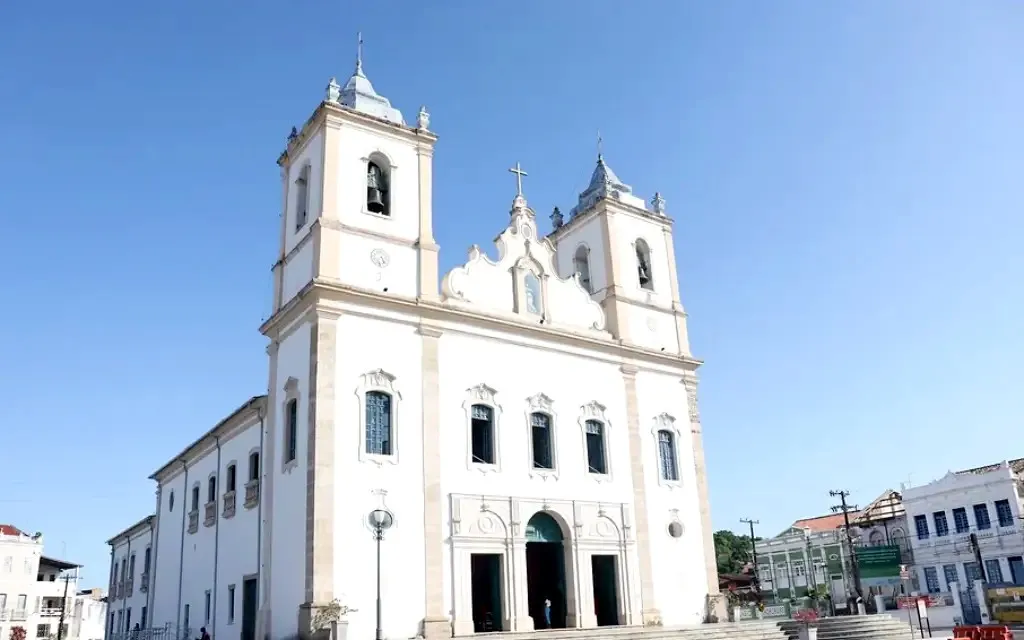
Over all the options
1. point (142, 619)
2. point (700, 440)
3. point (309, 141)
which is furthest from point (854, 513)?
point (309, 141)

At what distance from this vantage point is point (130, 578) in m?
35.8

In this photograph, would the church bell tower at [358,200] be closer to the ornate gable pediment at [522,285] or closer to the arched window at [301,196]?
the arched window at [301,196]

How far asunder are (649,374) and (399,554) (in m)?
10.2

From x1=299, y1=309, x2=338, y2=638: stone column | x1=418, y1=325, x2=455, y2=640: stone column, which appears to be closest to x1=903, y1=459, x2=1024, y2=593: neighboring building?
x1=418, y1=325, x2=455, y2=640: stone column

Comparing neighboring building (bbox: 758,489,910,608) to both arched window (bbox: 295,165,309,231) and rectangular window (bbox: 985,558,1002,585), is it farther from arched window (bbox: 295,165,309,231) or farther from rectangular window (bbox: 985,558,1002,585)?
arched window (bbox: 295,165,309,231)

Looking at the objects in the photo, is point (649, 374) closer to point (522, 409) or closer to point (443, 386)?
point (522, 409)

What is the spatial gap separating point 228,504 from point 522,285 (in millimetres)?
10274

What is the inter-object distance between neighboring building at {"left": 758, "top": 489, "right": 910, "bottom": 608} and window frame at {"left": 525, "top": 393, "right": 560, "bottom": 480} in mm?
30801

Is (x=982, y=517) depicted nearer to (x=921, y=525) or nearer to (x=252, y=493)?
(x=921, y=525)

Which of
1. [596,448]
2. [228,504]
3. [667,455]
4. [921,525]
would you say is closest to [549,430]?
[596,448]

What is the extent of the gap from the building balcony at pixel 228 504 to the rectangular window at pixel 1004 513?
34.7 meters

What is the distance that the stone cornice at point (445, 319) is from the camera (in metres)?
19.8

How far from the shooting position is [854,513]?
60219mm

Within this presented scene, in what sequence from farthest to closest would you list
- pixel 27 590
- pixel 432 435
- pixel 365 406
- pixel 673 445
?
1. pixel 27 590
2. pixel 673 445
3. pixel 432 435
4. pixel 365 406
